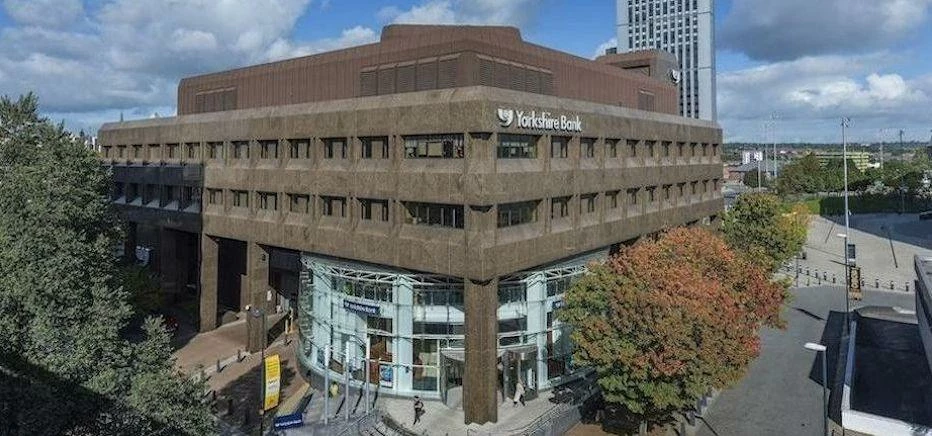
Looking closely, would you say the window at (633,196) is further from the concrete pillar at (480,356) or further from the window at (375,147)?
the window at (375,147)

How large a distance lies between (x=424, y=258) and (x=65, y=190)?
17233 millimetres

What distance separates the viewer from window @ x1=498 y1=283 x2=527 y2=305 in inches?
1431

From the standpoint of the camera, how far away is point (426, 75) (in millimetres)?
Answer: 37656

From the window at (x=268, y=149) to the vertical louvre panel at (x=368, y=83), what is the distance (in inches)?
322

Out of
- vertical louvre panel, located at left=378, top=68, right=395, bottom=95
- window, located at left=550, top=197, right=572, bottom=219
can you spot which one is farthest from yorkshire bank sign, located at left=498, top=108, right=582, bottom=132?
vertical louvre panel, located at left=378, top=68, right=395, bottom=95

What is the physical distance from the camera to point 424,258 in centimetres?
3409

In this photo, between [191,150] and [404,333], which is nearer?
[404,333]

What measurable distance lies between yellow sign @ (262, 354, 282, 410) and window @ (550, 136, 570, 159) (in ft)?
65.8

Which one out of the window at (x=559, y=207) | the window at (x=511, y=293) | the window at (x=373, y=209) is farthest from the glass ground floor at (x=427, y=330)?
the window at (x=559, y=207)

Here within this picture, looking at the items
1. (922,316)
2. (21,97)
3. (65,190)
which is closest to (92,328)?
(65,190)

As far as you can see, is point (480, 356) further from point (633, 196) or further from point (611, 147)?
point (633, 196)

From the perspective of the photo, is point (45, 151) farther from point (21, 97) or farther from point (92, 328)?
point (92, 328)

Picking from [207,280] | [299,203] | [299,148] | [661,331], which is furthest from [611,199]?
[207,280]

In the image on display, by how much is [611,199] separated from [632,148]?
5.39 m
